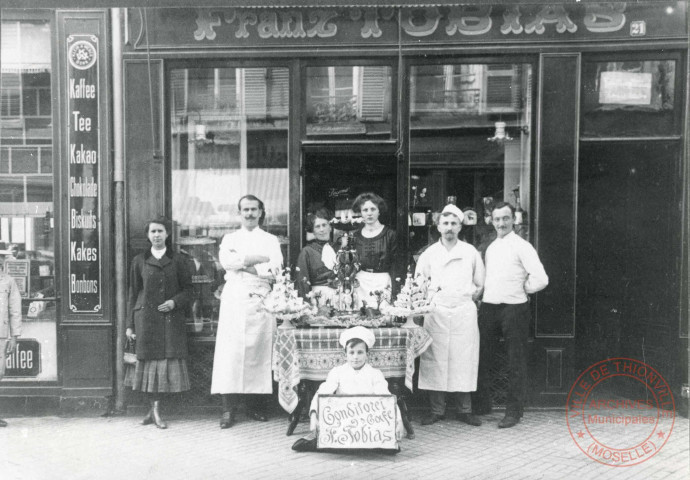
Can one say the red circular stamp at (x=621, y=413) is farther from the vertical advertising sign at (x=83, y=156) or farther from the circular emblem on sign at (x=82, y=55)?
the circular emblem on sign at (x=82, y=55)

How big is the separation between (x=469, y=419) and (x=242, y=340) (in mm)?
2405

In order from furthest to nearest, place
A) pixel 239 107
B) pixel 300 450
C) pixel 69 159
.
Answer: pixel 239 107 < pixel 69 159 < pixel 300 450

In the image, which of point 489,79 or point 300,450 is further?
point 489,79

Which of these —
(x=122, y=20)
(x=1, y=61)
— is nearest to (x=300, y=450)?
(x=122, y=20)

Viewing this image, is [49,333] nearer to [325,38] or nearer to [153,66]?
[153,66]

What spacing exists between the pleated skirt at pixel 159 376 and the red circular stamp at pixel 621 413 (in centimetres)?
381

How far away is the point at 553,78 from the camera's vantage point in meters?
6.76

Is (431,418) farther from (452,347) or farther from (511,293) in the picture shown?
(511,293)

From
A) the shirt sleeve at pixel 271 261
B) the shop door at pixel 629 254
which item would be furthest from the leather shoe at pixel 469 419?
the shirt sleeve at pixel 271 261

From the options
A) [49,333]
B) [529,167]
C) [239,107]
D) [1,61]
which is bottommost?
[49,333]

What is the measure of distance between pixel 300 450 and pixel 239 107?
3.87m

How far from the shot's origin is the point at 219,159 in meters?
7.31

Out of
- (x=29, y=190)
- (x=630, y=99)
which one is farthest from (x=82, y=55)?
(x=630, y=99)

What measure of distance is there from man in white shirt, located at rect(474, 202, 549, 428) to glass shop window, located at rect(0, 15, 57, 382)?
4.70 metres
